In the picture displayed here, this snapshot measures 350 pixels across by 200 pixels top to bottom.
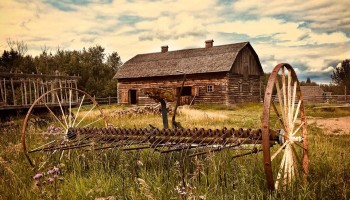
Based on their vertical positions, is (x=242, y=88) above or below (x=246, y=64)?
below

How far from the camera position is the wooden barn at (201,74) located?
82.7 feet

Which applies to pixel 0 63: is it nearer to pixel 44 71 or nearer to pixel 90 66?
pixel 44 71

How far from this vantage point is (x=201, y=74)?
25.9 metres

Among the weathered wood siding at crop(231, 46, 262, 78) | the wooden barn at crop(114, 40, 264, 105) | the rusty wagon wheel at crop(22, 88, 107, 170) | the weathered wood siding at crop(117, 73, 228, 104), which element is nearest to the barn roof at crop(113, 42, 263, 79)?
the wooden barn at crop(114, 40, 264, 105)

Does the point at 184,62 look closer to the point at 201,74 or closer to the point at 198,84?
the point at 201,74

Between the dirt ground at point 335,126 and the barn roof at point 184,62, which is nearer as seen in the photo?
the dirt ground at point 335,126

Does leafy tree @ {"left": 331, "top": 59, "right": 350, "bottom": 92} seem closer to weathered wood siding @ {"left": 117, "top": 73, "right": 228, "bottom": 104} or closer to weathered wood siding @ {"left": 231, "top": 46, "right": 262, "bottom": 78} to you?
weathered wood siding @ {"left": 231, "top": 46, "right": 262, "bottom": 78}

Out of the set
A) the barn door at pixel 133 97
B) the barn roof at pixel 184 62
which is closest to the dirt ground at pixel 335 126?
the barn roof at pixel 184 62

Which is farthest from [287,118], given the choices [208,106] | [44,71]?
[44,71]

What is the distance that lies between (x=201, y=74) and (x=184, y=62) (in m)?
2.41

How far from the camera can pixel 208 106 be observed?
79.8 feet

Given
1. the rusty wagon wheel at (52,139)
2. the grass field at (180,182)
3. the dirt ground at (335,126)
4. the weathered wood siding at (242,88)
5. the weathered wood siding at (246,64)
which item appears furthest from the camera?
the weathered wood siding at (246,64)

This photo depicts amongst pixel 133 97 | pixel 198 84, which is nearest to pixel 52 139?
pixel 198 84

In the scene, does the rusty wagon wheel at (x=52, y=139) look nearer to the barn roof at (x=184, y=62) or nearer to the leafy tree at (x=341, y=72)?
the barn roof at (x=184, y=62)
